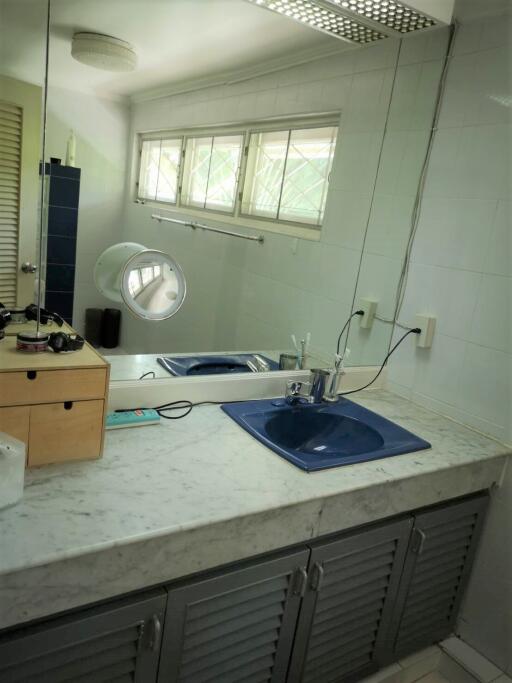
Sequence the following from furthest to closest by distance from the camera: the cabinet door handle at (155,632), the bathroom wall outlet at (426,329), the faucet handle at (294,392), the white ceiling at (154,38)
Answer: the bathroom wall outlet at (426,329) < the faucet handle at (294,392) < the white ceiling at (154,38) < the cabinet door handle at (155,632)

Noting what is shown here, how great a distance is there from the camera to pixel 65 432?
1223mm

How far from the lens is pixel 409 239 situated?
2.09 m

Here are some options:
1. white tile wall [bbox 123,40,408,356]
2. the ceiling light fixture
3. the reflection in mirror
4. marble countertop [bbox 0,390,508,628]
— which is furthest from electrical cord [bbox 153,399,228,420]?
the ceiling light fixture

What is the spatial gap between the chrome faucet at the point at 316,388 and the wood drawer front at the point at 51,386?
0.77 m

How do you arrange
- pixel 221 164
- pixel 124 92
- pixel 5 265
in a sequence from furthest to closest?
pixel 221 164 < pixel 124 92 < pixel 5 265

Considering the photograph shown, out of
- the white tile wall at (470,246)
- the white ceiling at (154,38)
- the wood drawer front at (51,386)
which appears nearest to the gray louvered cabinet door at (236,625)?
the wood drawer front at (51,386)

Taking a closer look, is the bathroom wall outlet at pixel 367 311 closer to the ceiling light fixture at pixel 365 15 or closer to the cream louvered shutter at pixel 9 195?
the ceiling light fixture at pixel 365 15

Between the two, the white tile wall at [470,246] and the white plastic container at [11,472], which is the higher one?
the white tile wall at [470,246]

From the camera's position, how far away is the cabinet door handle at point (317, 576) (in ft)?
4.52

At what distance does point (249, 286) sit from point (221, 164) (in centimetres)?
44

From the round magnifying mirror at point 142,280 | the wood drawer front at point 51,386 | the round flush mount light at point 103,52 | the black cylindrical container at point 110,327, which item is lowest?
the wood drawer front at point 51,386

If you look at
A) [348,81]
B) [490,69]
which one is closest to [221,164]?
[348,81]

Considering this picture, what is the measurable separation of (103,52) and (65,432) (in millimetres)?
1019

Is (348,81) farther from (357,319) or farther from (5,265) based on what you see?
(5,265)
